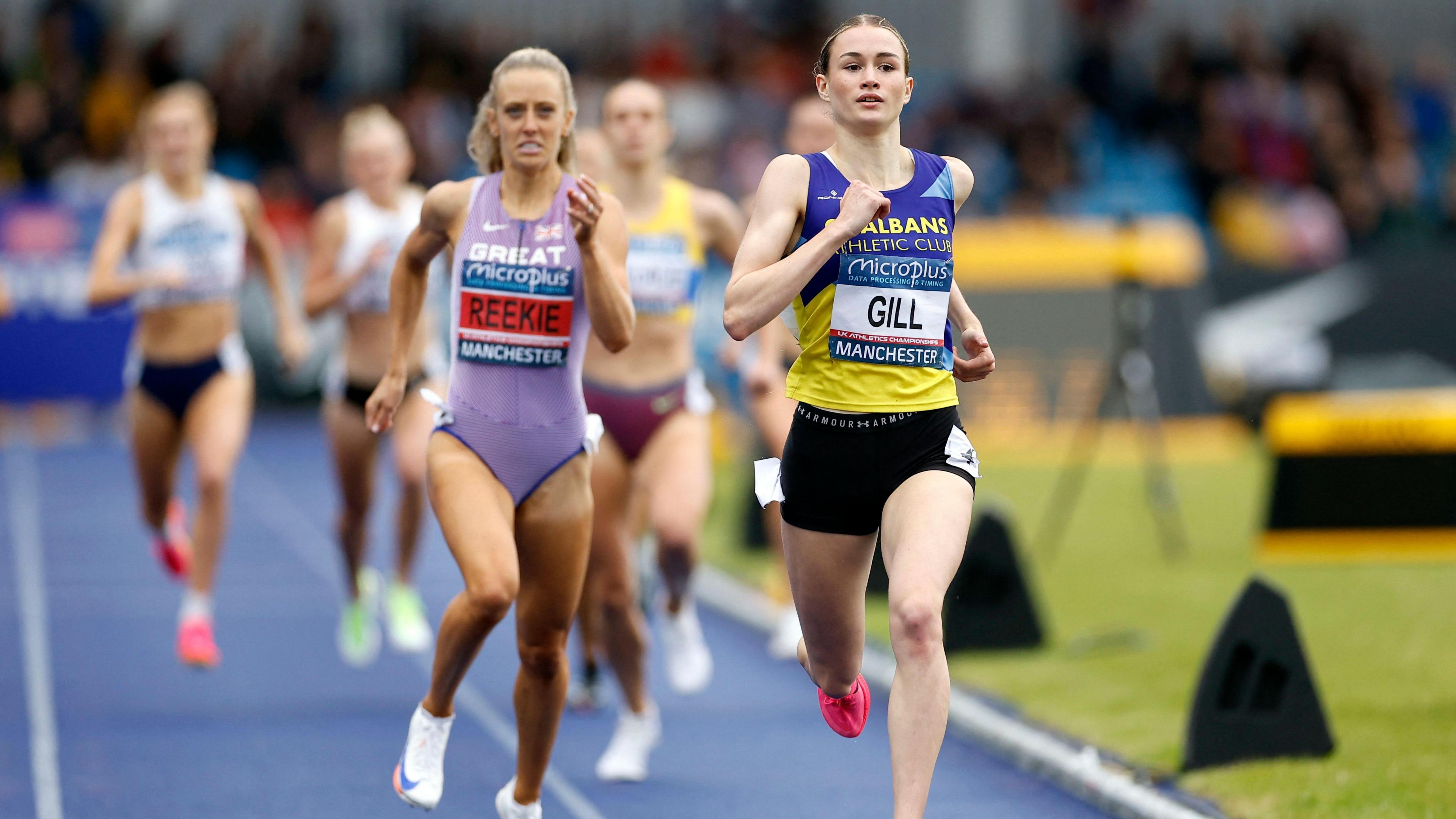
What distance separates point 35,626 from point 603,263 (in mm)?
6627

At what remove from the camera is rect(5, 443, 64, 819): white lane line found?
7.23 m

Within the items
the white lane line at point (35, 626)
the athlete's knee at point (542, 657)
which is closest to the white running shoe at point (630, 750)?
the athlete's knee at point (542, 657)

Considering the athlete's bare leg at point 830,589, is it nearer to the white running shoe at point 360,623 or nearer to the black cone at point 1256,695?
the black cone at point 1256,695

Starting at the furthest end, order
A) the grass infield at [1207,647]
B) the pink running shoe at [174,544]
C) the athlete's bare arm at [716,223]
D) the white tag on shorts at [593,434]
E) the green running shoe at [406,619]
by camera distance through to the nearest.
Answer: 1. the pink running shoe at [174,544]
2. the green running shoe at [406,619]
3. the athlete's bare arm at [716,223]
4. the grass infield at [1207,647]
5. the white tag on shorts at [593,434]

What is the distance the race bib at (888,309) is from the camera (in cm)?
526

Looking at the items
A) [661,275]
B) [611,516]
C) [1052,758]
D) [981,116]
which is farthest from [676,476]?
[981,116]

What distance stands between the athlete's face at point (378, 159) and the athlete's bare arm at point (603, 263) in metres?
3.91

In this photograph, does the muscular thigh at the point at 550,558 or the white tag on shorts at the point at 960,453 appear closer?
the white tag on shorts at the point at 960,453

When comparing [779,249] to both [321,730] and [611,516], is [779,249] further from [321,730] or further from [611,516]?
[321,730]

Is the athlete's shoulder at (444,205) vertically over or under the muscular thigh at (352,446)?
over

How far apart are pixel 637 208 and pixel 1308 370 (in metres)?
12.9

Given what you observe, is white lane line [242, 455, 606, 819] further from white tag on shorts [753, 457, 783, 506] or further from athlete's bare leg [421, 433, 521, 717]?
white tag on shorts [753, 457, 783, 506]

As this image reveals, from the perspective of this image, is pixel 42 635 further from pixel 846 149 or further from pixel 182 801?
pixel 846 149

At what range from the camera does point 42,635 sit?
10.6m
